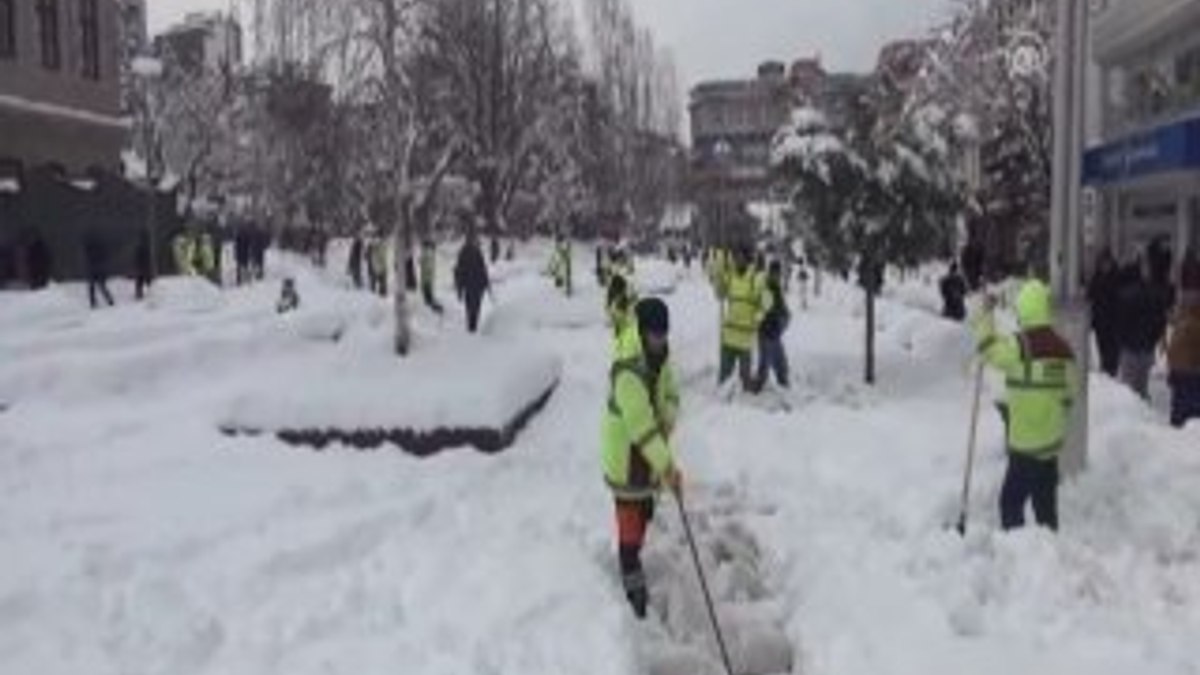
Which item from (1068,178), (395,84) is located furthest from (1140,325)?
(395,84)

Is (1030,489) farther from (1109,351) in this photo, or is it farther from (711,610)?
(1109,351)

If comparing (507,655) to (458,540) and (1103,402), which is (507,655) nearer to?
(458,540)

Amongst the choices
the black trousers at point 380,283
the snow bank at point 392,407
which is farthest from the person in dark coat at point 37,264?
the snow bank at point 392,407

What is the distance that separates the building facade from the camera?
4538 cm

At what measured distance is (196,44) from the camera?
11412cm

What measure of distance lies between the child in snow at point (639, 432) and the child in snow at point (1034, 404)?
2.35m

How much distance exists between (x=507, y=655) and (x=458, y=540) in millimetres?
3165

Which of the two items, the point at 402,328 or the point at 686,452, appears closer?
the point at 686,452

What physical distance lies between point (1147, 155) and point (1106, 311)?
16.0 metres

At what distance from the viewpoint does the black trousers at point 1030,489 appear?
11.9 m

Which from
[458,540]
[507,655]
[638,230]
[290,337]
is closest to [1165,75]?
[290,337]

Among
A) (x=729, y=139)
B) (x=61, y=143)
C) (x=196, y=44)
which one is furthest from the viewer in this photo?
(x=729, y=139)

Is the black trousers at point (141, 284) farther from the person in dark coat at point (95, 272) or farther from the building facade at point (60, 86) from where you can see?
the building facade at point (60, 86)

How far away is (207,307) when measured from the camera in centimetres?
3325
